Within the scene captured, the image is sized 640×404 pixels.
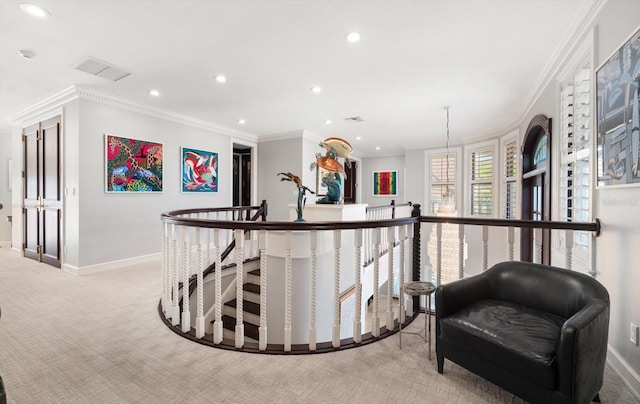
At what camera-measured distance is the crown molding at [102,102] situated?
4285 mm

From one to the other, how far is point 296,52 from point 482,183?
6115mm

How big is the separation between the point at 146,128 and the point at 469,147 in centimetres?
727

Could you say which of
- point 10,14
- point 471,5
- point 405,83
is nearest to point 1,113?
Answer: point 10,14

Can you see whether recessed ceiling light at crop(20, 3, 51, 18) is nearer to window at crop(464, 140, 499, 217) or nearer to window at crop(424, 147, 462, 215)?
window at crop(464, 140, 499, 217)

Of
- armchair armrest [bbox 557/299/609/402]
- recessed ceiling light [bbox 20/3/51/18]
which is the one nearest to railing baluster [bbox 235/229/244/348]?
armchair armrest [bbox 557/299/609/402]

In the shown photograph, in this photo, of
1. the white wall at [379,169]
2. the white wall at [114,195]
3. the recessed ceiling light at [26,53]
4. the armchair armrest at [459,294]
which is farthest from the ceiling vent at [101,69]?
the white wall at [379,169]

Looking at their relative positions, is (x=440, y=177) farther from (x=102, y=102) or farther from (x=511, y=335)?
(x=102, y=102)

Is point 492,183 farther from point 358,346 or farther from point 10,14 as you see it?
point 10,14

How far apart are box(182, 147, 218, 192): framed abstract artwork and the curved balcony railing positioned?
76 cm

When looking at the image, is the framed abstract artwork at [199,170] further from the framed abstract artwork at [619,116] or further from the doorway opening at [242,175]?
the framed abstract artwork at [619,116]

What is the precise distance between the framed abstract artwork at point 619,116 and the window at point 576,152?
1.07ft

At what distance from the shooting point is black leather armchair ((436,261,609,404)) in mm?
1349

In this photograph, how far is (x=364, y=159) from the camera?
10617mm

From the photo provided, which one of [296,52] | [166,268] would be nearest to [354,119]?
[296,52]
